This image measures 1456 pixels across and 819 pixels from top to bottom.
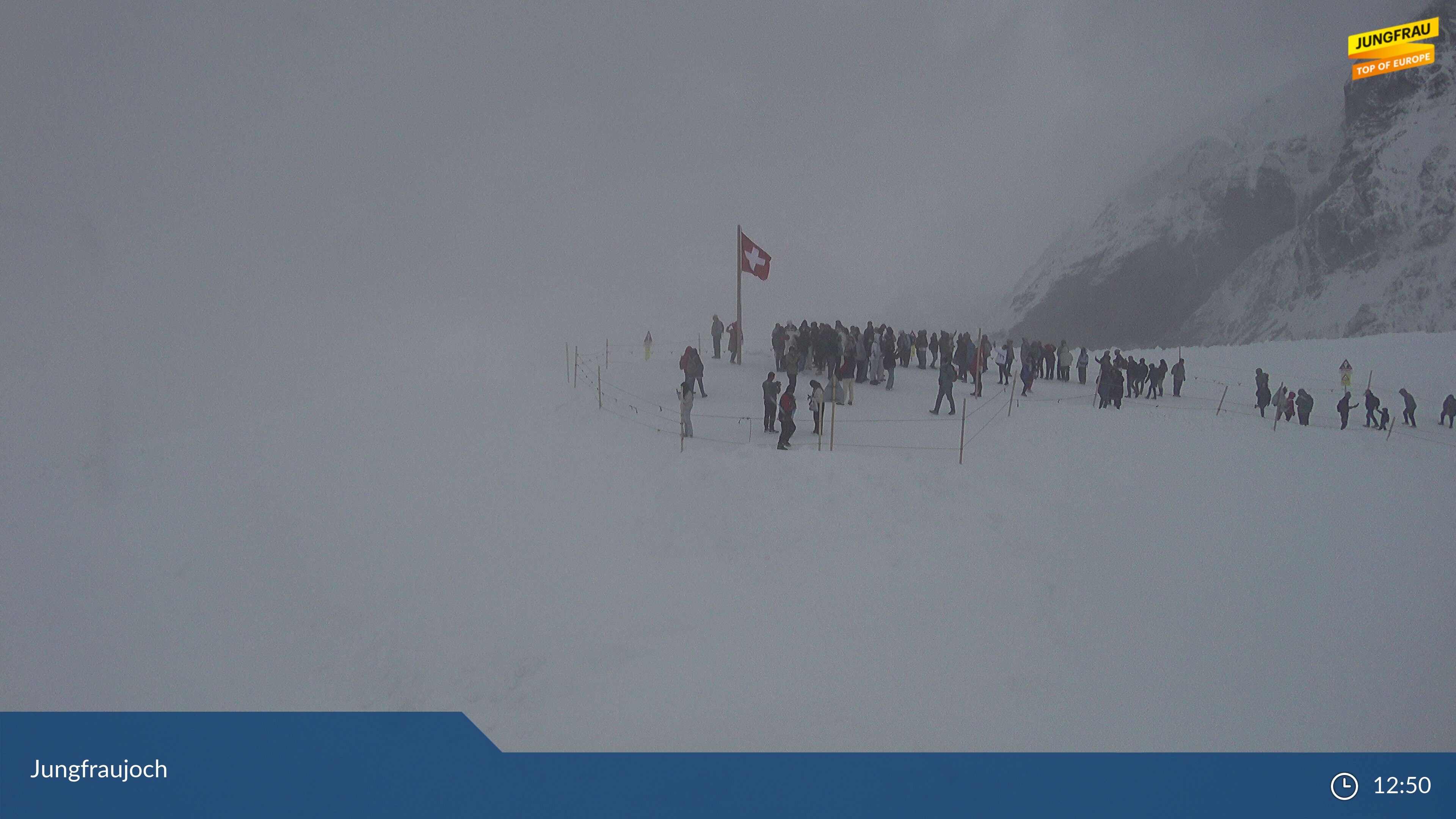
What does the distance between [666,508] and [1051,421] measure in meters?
10.4

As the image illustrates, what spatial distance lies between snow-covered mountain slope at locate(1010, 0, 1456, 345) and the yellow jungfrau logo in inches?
189

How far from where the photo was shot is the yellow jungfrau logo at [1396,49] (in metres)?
46.9

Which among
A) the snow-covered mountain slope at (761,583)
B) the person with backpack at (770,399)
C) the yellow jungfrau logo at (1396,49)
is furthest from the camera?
the yellow jungfrau logo at (1396,49)

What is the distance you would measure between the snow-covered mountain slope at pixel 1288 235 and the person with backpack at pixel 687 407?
75.3 metres

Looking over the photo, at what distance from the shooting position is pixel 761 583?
10430 millimetres

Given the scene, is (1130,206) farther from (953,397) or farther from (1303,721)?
(1303,721)

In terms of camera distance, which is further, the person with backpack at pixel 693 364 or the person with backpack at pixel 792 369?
the person with backpack at pixel 693 364

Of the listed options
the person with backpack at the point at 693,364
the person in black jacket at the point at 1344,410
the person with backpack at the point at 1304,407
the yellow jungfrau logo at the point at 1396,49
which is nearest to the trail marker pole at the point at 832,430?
the person with backpack at the point at 693,364

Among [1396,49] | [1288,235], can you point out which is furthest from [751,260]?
[1288,235]

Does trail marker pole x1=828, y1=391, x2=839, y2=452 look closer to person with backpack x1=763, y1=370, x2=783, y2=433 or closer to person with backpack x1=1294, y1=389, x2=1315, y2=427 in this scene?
person with backpack x1=763, y1=370, x2=783, y2=433

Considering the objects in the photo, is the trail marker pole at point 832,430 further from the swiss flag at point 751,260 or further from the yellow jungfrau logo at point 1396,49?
the yellow jungfrau logo at point 1396,49

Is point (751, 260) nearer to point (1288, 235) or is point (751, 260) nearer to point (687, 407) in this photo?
point (687, 407)

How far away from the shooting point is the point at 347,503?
13.3 meters

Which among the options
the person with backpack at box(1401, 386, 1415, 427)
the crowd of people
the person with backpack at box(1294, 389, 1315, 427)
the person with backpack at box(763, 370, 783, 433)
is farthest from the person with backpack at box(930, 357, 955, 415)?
→ the person with backpack at box(1401, 386, 1415, 427)
